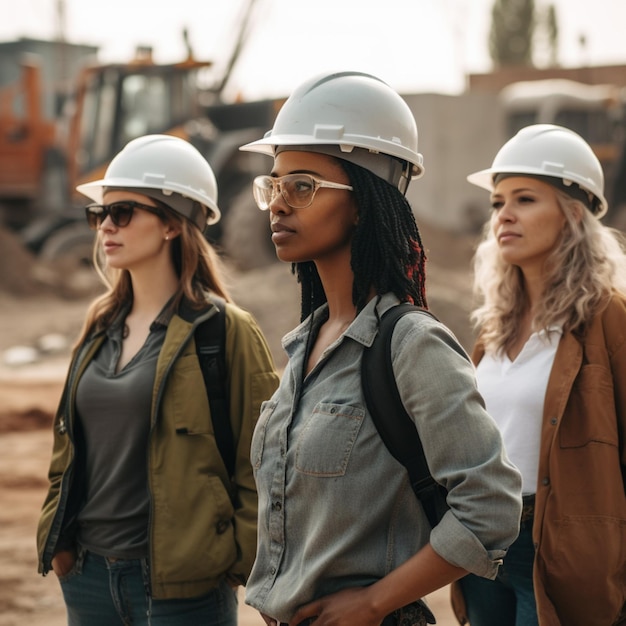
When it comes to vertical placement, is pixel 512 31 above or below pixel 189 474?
below

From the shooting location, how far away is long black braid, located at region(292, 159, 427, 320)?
2.39 m

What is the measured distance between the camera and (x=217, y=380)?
3.38 meters

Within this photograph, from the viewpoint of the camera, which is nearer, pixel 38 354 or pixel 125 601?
pixel 125 601

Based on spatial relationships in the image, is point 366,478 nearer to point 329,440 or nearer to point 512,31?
point 329,440

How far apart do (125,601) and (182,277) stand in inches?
43.9

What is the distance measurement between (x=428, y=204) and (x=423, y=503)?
2570cm

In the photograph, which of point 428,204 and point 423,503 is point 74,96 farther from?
point 423,503

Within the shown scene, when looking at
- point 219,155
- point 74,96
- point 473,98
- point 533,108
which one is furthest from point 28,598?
point 473,98

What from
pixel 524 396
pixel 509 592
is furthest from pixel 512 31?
pixel 509 592

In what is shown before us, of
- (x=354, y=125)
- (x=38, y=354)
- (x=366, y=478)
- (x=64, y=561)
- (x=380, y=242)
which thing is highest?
(x=354, y=125)

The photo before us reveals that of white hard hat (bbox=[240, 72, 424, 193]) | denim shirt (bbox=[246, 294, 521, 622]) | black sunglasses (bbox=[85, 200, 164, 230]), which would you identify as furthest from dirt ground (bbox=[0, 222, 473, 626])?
denim shirt (bbox=[246, 294, 521, 622])

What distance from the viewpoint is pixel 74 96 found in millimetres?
21156

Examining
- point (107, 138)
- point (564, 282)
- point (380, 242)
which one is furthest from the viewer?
point (107, 138)

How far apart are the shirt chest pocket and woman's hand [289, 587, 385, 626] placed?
0.25 meters
